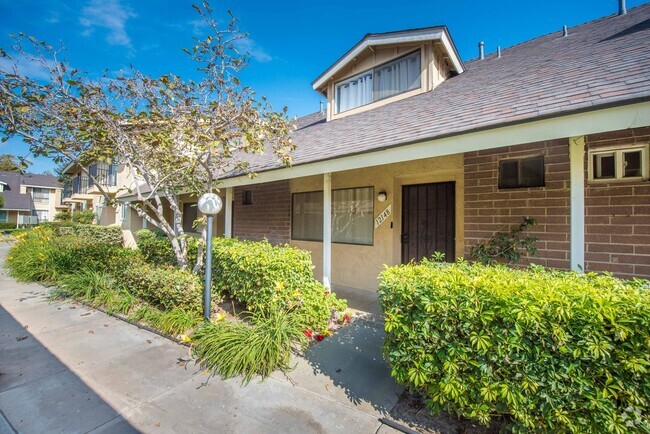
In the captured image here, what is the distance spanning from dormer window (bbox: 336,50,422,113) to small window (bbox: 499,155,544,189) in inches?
141

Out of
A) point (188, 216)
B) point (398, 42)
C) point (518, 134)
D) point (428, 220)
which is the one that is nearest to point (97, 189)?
point (188, 216)

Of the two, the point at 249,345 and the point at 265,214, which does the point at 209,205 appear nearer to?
the point at 249,345

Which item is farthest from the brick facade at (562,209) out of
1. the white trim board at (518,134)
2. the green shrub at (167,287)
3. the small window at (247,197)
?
the small window at (247,197)

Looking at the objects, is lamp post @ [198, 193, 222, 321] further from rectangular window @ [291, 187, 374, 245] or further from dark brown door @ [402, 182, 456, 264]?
dark brown door @ [402, 182, 456, 264]

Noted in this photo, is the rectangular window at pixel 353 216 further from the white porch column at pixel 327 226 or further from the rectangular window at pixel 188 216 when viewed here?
the rectangular window at pixel 188 216

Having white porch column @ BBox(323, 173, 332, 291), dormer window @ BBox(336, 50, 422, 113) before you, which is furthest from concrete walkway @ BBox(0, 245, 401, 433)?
dormer window @ BBox(336, 50, 422, 113)

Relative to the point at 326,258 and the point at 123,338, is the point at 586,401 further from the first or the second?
the point at 123,338

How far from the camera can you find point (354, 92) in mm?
8352

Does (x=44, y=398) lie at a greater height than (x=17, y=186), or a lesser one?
lesser

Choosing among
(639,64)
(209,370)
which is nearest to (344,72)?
(639,64)

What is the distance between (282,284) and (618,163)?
4.82m

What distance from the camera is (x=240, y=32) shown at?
4.95 m

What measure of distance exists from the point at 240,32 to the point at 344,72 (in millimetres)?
4142

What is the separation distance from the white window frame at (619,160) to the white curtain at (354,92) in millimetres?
5258
